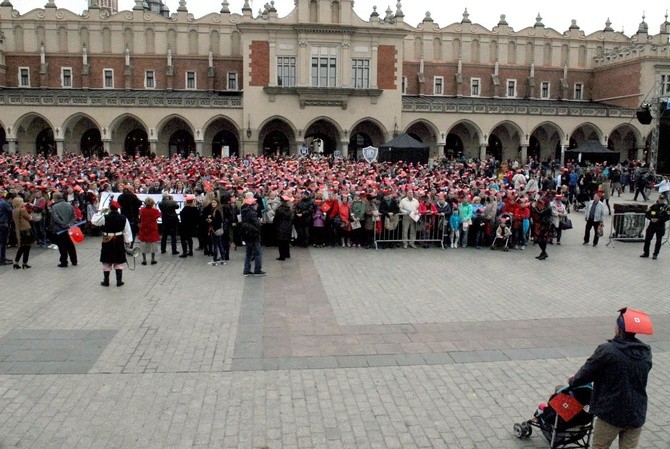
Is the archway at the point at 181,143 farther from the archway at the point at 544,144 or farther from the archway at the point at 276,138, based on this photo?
the archway at the point at 544,144

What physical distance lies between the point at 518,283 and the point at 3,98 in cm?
3963

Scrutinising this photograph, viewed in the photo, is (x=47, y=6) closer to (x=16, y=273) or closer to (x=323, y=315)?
(x=16, y=273)

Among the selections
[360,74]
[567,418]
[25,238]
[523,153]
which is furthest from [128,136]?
[567,418]

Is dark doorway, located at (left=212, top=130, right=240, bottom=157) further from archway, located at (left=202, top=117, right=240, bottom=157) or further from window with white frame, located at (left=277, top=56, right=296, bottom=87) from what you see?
window with white frame, located at (left=277, top=56, right=296, bottom=87)

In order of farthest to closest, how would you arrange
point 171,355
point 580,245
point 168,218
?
point 580,245
point 168,218
point 171,355

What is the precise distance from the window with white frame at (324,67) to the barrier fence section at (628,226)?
91.1ft

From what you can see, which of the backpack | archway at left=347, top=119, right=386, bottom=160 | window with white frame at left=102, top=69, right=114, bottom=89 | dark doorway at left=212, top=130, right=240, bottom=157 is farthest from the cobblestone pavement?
window with white frame at left=102, top=69, right=114, bottom=89

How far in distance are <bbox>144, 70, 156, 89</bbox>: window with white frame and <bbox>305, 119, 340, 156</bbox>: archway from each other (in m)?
13.9

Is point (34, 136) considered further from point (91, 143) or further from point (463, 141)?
point (463, 141)

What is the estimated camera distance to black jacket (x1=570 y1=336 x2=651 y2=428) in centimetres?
463

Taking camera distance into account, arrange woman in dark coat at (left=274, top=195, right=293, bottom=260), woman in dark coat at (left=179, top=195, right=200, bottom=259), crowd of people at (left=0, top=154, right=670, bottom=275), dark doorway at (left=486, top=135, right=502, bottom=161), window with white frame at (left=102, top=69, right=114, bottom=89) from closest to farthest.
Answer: crowd of people at (left=0, top=154, right=670, bottom=275), woman in dark coat at (left=274, top=195, right=293, bottom=260), woman in dark coat at (left=179, top=195, right=200, bottom=259), window with white frame at (left=102, top=69, right=114, bottom=89), dark doorway at (left=486, top=135, right=502, bottom=161)

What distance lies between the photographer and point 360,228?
16156 mm

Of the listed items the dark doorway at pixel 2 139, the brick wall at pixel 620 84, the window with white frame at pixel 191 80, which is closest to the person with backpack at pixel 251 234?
the dark doorway at pixel 2 139

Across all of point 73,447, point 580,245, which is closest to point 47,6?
point 580,245
